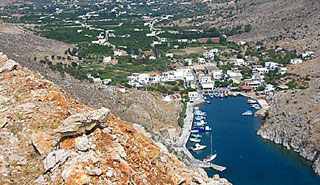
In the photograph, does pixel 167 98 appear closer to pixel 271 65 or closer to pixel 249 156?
pixel 249 156

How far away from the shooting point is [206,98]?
49531 millimetres

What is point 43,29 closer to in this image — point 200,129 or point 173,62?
point 173,62

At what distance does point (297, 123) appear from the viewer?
116 ft

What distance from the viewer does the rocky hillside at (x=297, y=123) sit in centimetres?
3209

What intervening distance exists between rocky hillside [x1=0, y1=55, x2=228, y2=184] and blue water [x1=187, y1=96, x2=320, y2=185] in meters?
20.8

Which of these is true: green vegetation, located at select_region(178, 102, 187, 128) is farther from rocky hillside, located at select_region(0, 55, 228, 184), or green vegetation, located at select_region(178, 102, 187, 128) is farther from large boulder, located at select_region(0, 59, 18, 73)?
rocky hillside, located at select_region(0, 55, 228, 184)

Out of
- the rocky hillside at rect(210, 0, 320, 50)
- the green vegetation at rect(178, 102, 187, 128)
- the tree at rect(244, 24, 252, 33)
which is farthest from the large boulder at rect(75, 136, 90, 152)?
the tree at rect(244, 24, 252, 33)

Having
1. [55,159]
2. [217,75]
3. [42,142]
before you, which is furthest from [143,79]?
[55,159]

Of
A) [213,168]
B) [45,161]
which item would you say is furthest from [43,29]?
[45,161]

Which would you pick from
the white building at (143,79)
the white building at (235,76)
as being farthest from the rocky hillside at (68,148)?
the white building at (235,76)

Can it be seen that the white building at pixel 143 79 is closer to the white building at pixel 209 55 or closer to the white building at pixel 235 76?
the white building at pixel 235 76

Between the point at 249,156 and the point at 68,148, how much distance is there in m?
26.9

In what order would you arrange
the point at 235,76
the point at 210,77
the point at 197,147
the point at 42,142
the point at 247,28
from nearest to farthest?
1. the point at 42,142
2. the point at 197,147
3. the point at 235,76
4. the point at 210,77
5. the point at 247,28

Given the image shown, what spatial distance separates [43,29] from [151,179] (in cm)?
8814
